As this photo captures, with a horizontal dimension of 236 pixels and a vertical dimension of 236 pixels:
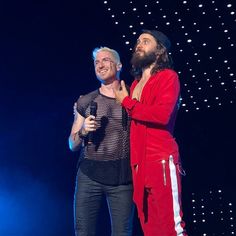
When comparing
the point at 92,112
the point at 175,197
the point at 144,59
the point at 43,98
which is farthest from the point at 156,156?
the point at 43,98

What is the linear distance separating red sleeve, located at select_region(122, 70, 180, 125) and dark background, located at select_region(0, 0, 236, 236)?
149cm

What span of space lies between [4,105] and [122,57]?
1.31 metres

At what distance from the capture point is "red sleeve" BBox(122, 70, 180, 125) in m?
2.23

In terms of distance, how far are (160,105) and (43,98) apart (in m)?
2.09

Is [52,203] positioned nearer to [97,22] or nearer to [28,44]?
[28,44]

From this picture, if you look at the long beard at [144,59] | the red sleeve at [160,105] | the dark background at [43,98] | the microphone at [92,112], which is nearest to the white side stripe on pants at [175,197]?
the red sleeve at [160,105]

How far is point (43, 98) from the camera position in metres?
4.09

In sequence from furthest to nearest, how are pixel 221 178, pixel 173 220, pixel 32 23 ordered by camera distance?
pixel 32 23
pixel 221 178
pixel 173 220

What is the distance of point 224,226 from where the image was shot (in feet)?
11.5

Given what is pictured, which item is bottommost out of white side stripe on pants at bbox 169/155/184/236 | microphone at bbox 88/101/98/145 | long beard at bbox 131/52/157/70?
white side stripe on pants at bbox 169/155/184/236

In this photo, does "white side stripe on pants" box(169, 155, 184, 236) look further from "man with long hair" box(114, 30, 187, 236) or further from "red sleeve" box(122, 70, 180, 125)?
"red sleeve" box(122, 70, 180, 125)

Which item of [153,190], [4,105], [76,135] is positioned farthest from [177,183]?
[4,105]

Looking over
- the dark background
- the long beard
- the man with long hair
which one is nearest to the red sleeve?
the man with long hair

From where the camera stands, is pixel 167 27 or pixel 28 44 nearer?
pixel 167 27
